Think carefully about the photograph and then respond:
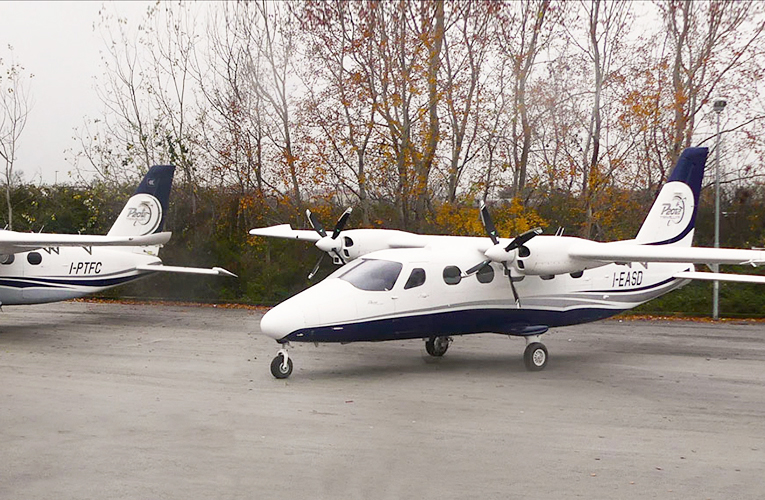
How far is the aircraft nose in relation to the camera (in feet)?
40.2

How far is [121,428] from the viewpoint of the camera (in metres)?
9.41

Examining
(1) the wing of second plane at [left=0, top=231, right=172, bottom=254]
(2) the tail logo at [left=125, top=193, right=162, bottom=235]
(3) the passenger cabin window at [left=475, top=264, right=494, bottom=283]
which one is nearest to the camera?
(3) the passenger cabin window at [left=475, top=264, right=494, bottom=283]

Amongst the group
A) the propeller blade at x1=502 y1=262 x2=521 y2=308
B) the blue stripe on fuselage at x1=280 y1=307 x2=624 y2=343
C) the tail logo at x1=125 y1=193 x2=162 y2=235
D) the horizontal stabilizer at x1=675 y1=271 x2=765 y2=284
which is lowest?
the blue stripe on fuselage at x1=280 y1=307 x2=624 y2=343

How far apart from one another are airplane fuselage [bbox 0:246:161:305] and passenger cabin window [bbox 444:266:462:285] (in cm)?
939

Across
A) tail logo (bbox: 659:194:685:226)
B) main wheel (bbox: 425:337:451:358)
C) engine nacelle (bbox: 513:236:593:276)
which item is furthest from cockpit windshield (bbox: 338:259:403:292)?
tail logo (bbox: 659:194:685:226)

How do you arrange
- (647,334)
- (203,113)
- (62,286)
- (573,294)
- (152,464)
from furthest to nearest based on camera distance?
1. (203,113)
2. (62,286)
3. (647,334)
4. (573,294)
5. (152,464)

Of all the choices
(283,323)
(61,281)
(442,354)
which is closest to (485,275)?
(442,354)

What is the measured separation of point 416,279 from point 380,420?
155 inches

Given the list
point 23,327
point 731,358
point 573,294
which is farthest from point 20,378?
point 731,358

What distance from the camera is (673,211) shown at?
16.6 metres

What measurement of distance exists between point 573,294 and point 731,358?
334 centimetres

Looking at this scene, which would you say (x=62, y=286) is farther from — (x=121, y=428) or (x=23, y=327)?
(x=121, y=428)

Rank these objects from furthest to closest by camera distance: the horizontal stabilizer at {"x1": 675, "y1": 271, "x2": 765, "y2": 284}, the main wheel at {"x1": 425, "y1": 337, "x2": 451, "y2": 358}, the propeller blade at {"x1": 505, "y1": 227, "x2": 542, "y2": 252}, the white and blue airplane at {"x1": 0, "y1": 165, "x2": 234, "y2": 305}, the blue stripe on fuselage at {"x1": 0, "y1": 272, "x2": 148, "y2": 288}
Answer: the blue stripe on fuselage at {"x1": 0, "y1": 272, "x2": 148, "y2": 288} < the white and blue airplane at {"x1": 0, "y1": 165, "x2": 234, "y2": 305} < the main wheel at {"x1": 425, "y1": 337, "x2": 451, "y2": 358} < the horizontal stabilizer at {"x1": 675, "y1": 271, "x2": 765, "y2": 284} < the propeller blade at {"x1": 505, "y1": 227, "x2": 542, "y2": 252}

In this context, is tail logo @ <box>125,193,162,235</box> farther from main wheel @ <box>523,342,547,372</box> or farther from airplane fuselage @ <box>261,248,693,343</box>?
main wheel @ <box>523,342,547,372</box>
